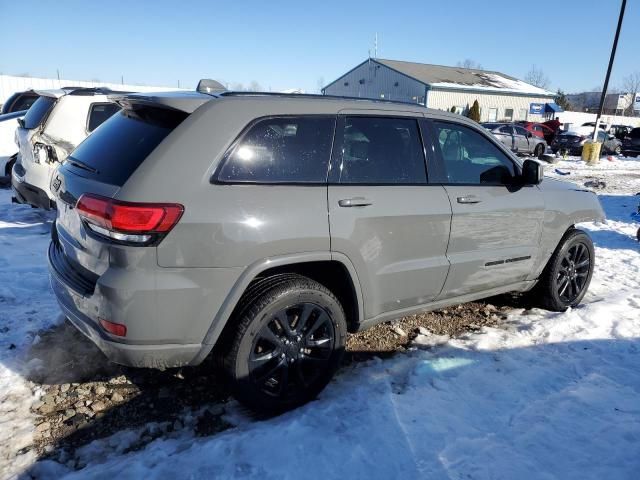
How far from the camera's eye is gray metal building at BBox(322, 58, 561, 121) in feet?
125

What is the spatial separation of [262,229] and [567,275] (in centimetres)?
343

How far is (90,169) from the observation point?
9.14 ft

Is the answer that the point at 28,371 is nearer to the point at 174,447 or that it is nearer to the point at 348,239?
the point at 174,447

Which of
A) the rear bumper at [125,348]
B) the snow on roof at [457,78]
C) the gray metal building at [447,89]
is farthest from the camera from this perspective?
the snow on roof at [457,78]

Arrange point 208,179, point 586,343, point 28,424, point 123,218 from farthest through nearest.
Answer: point 586,343 → point 28,424 → point 208,179 → point 123,218

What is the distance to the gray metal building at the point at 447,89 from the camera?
125 ft

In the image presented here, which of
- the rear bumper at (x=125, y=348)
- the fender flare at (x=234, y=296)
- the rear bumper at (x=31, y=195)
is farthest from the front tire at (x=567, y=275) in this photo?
the rear bumper at (x=31, y=195)

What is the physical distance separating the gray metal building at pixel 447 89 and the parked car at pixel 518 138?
15.8m

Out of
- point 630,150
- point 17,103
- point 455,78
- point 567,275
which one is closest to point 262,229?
point 567,275

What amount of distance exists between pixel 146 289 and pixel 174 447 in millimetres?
911

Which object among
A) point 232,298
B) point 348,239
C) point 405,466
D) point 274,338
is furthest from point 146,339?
point 405,466

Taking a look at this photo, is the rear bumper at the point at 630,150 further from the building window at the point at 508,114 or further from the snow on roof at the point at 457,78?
the building window at the point at 508,114

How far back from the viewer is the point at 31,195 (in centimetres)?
627

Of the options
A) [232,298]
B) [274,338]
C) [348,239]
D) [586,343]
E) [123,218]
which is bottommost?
[586,343]
